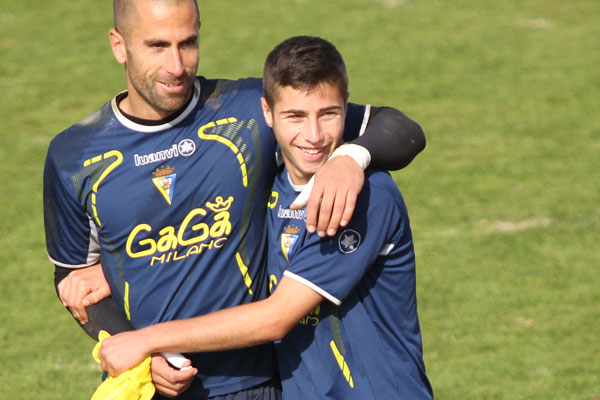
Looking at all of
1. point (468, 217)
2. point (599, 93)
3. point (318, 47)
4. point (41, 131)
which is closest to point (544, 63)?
point (599, 93)

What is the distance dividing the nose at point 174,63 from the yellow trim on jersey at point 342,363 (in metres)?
1.20

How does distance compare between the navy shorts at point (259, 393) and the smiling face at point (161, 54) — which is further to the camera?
the navy shorts at point (259, 393)

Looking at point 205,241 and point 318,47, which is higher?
point 318,47

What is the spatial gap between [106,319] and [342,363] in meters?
1.02

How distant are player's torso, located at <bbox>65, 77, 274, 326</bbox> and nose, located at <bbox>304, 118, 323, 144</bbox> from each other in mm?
438

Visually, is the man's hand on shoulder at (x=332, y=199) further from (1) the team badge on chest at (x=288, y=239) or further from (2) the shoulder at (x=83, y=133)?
(2) the shoulder at (x=83, y=133)

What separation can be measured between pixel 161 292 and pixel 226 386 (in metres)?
0.47

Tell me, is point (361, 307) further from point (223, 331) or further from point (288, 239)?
point (223, 331)

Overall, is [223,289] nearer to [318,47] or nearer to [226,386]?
[226,386]

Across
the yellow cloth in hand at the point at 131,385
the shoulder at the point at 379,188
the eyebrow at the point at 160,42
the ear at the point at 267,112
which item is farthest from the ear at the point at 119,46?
the yellow cloth in hand at the point at 131,385

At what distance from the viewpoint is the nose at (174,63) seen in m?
3.63

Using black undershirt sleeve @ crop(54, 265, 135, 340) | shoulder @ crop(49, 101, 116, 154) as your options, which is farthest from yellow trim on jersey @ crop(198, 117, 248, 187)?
black undershirt sleeve @ crop(54, 265, 135, 340)

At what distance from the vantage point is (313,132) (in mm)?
3389

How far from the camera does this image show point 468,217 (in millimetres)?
8078
